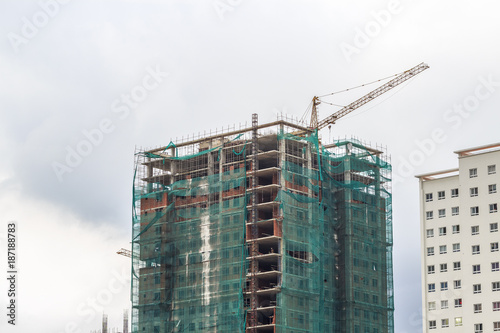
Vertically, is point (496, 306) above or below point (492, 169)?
below

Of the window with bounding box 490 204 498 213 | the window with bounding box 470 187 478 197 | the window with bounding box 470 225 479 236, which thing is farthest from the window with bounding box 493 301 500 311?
the window with bounding box 470 187 478 197

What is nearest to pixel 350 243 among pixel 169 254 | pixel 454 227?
pixel 454 227

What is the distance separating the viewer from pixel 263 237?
451 feet

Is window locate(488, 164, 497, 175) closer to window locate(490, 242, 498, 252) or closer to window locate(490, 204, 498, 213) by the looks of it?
window locate(490, 204, 498, 213)

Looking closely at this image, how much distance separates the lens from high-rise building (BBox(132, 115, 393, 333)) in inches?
5335

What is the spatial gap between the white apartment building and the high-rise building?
11418mm

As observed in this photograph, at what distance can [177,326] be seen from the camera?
140 meters

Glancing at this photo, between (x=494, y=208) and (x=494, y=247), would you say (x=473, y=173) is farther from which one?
(x=494, y=247)

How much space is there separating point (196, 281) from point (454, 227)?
117 ft

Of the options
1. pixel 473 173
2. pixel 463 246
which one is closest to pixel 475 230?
pixel 463 246

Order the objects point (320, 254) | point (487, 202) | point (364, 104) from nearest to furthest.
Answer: point (487, 202), point (320, 254), point (364, 104)

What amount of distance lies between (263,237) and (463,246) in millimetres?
26431

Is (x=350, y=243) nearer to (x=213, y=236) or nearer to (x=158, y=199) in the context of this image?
(x=213, y=236)

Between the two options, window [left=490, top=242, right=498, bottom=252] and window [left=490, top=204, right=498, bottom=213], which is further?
window [left=490, top=204, right=498, bottom=213]
